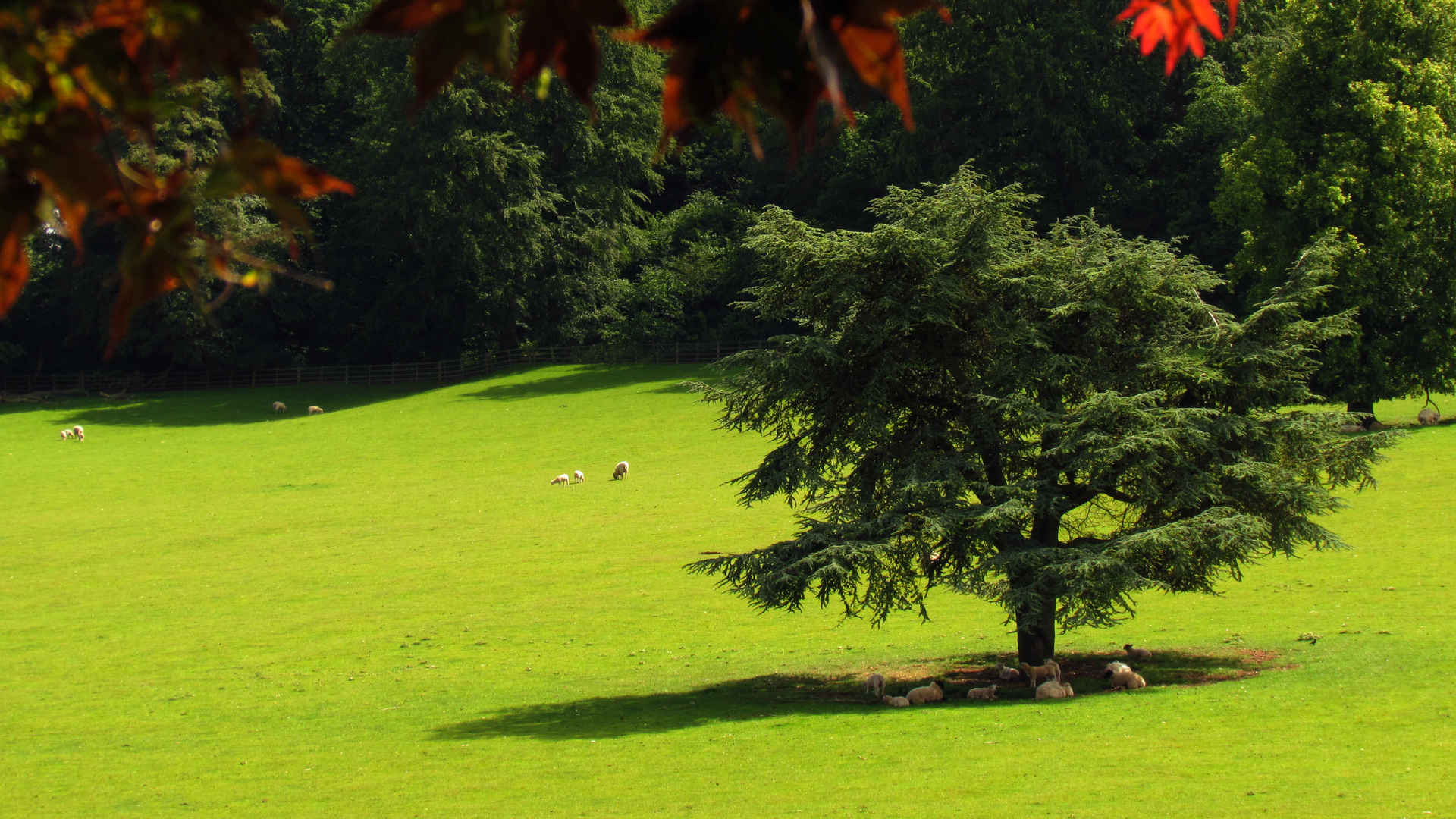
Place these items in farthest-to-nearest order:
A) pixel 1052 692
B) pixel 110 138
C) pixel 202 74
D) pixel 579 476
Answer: pixel 579 476
pixel 1052 692
pixel 202 74
pixel 110 138

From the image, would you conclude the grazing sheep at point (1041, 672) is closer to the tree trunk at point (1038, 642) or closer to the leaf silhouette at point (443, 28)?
the tree trunk at point (1038, 642)

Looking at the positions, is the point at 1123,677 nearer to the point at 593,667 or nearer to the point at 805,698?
the point at 805,698

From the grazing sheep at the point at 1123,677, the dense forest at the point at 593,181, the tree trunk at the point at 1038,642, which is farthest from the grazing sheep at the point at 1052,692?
the dense forest at the point at 593,181

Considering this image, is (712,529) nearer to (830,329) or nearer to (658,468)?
(658,468)

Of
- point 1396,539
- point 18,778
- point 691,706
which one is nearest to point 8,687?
point 18,778

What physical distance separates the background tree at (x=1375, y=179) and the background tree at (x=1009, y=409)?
17.1m

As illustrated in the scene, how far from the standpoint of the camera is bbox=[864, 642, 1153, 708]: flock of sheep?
14086 millimetres

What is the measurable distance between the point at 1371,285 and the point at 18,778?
3032cm

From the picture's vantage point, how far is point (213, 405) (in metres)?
45.4

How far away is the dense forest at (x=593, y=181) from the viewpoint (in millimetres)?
43312

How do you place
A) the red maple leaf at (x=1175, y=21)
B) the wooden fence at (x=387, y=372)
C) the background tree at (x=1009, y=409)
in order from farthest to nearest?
the wooden fence at (x=387, y=372) < the background tree at (x=1009, y=409) < the red maple leaf at (x=1175, y=21)

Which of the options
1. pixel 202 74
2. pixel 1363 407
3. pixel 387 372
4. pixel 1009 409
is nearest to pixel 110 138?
pixel 202 74

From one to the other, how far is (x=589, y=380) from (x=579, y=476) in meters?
14.9

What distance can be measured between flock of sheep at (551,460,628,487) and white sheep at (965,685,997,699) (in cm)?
1790
